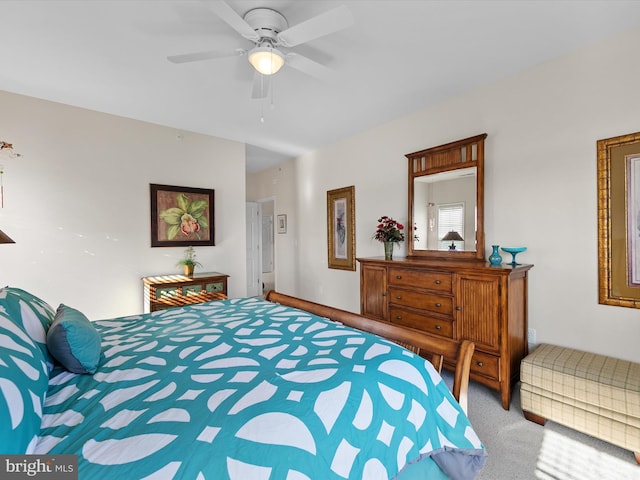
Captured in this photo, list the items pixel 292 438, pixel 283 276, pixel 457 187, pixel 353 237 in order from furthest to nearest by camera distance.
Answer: pixel 283 276 < pixel 353 237 < pixel 457 187 < pixel 292 438

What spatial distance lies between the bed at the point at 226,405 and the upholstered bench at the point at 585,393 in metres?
1.14

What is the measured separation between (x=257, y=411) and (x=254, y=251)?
573 centimetres

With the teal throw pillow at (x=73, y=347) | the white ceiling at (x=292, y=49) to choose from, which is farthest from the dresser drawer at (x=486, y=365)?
the teal throw pillow at (x=73, y=347)

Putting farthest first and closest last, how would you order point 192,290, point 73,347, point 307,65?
point 192,290
point 307,65
point 73,347

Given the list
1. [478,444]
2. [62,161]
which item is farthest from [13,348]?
[62,161]

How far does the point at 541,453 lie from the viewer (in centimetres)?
177

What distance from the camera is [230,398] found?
94cm

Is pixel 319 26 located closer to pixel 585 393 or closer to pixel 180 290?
pixel 585 393

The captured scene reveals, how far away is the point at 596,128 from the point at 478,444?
2.40m

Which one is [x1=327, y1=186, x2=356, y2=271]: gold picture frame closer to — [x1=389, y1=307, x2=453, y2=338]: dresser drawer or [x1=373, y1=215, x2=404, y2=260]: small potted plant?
[x1=373, y1=215, x2=404, y2=260]: small potted plant

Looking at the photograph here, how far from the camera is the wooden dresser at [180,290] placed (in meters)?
3.24

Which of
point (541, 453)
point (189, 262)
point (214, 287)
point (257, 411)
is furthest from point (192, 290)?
point (541, 453)

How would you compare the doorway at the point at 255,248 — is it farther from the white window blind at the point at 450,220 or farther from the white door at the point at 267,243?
the white window blind at the point at 450,220

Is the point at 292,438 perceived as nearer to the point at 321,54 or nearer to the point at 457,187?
the point at 321,54
